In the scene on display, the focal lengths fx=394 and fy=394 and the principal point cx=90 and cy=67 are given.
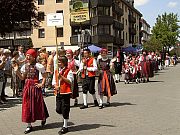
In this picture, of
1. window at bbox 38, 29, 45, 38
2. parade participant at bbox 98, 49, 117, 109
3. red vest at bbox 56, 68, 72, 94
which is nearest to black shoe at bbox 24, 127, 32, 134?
red vest at bbox 56, 68, 72, 94

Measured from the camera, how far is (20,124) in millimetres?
9383

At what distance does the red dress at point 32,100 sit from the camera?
8.41 metres

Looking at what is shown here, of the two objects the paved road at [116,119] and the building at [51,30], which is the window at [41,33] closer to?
the building at [51,30]

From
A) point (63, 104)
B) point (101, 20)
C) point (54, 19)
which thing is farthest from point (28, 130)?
point (101, 20)

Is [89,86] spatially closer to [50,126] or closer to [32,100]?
[50,126]

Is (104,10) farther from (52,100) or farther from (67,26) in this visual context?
(52,100)

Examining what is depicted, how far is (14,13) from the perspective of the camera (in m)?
28.5

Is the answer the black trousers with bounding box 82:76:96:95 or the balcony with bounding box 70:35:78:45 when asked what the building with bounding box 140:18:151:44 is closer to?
the balcony with bounding box 70:35:78:45

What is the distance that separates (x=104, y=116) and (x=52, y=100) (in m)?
4.19

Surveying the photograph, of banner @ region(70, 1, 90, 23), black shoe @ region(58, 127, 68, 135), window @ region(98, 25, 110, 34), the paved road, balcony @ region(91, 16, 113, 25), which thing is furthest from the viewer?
window @ region(98, 25, 110, 34)

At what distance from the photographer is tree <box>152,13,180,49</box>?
78625 mm

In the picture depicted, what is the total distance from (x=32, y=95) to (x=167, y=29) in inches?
2885

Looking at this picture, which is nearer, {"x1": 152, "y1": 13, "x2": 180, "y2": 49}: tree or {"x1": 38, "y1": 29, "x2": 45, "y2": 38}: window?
{"x1": 38, "y1": 29, "x2": 45, "y2": 38}: window

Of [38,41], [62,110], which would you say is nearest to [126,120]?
[62,110]
